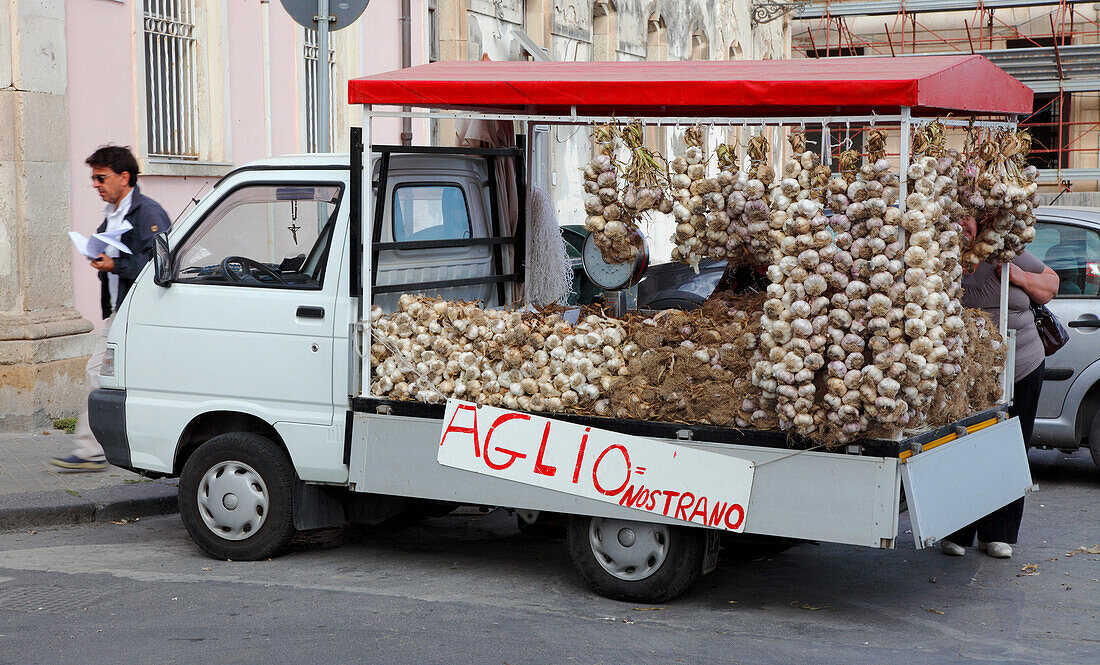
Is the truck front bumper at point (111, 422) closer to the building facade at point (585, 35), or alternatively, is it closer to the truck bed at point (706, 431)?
the truck bed at point (706, 431)

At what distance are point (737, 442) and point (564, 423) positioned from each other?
0.76 meters

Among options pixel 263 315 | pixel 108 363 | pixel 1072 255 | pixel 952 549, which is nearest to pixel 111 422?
pixel 108 363

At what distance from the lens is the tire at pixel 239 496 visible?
618 cm

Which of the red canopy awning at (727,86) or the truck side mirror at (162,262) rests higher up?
the red canopy awning at (727,86)

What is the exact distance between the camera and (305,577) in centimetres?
608

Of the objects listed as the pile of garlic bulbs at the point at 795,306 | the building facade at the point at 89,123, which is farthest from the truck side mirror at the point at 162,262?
the pile of garlic bulbs at the point at 795,306

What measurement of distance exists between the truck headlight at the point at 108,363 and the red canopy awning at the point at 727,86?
197 cm

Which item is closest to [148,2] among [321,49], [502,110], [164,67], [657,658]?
[164,67]

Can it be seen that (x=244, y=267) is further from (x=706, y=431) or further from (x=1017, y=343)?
(x=1017, y=343)

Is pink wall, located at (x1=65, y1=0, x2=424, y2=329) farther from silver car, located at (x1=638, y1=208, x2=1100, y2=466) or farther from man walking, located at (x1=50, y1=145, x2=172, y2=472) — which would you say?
silver car, located at (x1=638, y1=208, x2=1100, y2=466)

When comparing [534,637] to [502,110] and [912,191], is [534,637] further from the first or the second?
[502,110]

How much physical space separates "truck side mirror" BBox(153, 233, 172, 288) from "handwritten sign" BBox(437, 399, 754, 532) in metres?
1.63

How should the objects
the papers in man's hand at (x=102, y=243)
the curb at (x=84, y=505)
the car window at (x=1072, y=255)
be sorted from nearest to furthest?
the curb at (x=84, y=505) < the papers in man's hand at (x=102, y=243) < the car window at (x=1072, y=255)

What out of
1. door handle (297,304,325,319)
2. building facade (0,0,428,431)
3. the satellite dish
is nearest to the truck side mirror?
door handle (297,304,325,319)
